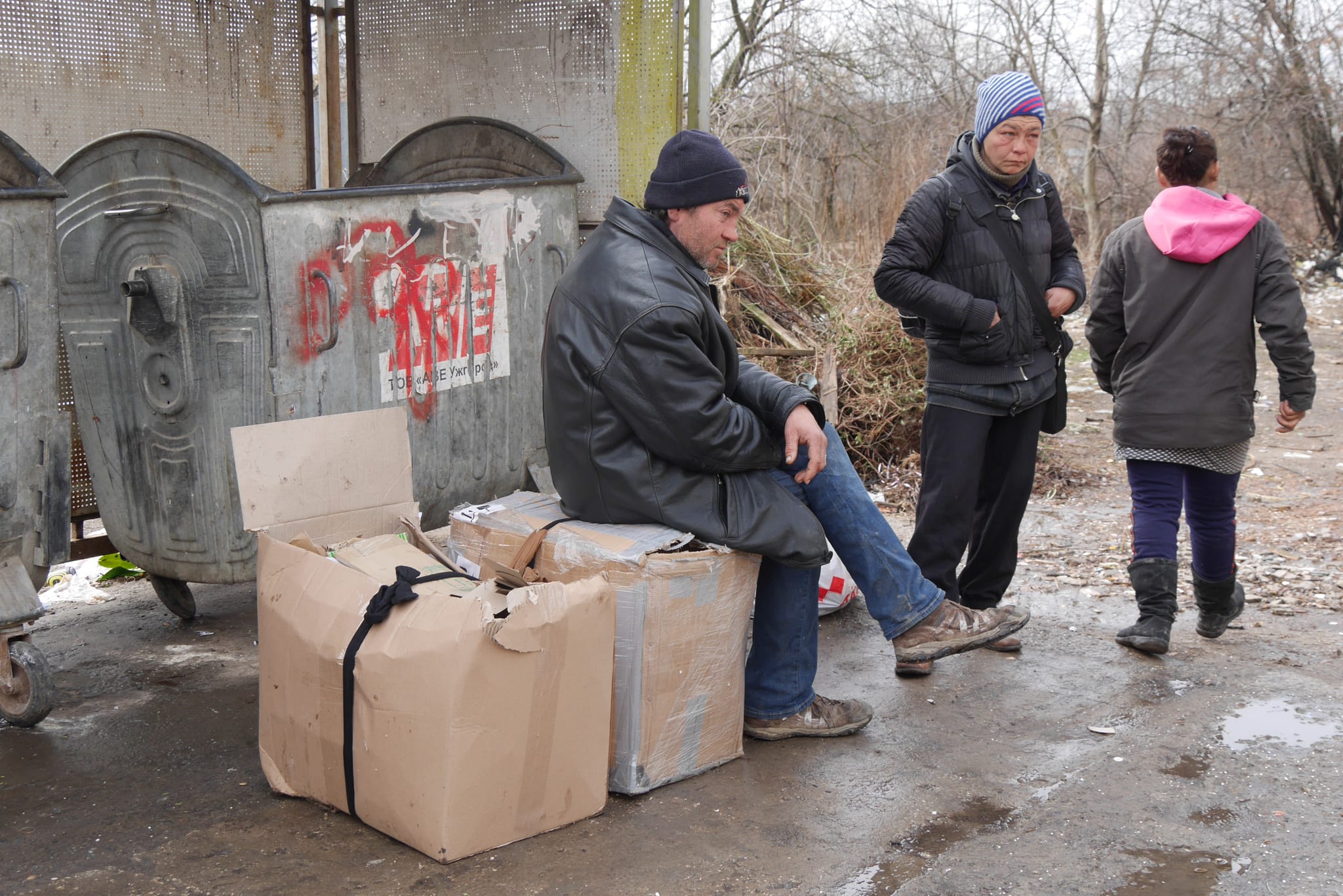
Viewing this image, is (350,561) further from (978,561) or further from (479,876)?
(978,561)

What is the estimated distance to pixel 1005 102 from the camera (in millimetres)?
3555

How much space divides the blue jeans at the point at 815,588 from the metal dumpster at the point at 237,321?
56.4 inches

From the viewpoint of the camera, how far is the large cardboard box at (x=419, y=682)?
2.43 metres

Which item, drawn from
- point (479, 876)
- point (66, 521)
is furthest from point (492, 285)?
point (479, 876)

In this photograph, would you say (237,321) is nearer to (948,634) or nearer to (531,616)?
(531,616)

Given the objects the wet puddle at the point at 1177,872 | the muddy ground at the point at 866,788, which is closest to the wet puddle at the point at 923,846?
the muddy ground at the point at 866,788

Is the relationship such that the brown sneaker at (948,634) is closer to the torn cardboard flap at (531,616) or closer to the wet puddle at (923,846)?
the wet puddle at (923,846)

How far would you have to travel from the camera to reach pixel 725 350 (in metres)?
3.03

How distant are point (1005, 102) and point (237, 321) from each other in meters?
2.34

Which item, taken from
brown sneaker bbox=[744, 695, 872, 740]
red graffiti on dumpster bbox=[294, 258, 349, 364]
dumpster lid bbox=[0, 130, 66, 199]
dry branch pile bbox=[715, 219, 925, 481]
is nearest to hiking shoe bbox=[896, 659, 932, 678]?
brown sneaker bbox=[744, 695, 872, 740]

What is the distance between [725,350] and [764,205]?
5.57 meters

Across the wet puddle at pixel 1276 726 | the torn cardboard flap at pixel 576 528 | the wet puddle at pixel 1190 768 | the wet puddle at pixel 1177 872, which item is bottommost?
the wet puddle at pixel 1177 872

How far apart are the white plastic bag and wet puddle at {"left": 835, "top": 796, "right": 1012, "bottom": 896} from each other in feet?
4.60

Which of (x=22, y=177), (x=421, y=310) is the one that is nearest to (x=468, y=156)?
(x=421, y=310)
